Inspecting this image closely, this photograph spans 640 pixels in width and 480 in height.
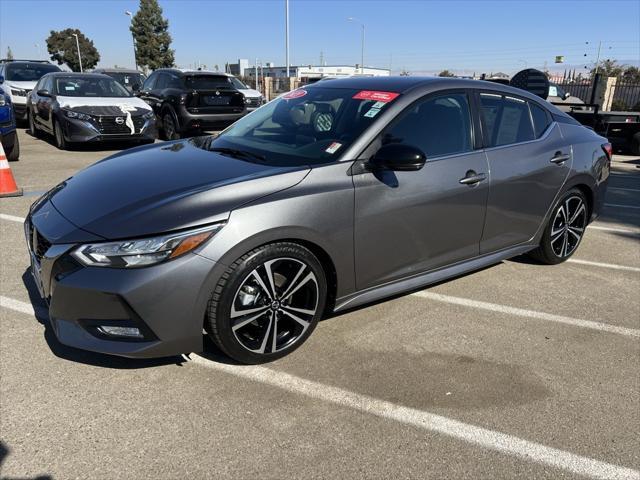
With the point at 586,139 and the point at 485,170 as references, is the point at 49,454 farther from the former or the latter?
the point at 586,139

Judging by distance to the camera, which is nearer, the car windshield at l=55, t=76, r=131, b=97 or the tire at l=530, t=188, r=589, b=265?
the tire at l=530, t=188, r=589, b=265

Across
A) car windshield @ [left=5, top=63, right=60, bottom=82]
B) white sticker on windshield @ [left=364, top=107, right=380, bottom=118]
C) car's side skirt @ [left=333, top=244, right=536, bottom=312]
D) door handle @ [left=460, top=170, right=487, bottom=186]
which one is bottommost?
car's side skirt @ [left=333, top=244, right=536, bottom=312]

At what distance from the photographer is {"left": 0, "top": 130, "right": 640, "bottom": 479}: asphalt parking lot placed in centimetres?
229

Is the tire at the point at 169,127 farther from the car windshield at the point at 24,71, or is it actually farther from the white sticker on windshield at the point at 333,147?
the white sticker on windshield at the point at 333,147

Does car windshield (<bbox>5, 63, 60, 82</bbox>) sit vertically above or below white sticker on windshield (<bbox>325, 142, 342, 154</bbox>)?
above

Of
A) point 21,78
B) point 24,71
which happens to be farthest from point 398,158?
point 24,71

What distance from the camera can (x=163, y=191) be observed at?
2.86 m

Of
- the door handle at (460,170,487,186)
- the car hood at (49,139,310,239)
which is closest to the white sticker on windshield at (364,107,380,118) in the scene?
the car hood at (49,139,310,239)

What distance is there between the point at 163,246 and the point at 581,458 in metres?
2.19

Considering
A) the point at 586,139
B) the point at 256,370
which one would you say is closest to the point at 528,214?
the point at 586,139

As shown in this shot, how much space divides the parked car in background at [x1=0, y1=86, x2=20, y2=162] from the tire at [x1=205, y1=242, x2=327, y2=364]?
23.4 ft

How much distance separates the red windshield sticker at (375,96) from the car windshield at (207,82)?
30.1ft

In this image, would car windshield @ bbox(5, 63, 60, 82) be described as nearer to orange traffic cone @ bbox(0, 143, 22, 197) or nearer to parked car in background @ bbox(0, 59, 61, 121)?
parked car in background @ bbox(0, 59, 61, 121)

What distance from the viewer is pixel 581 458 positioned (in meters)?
2.36
